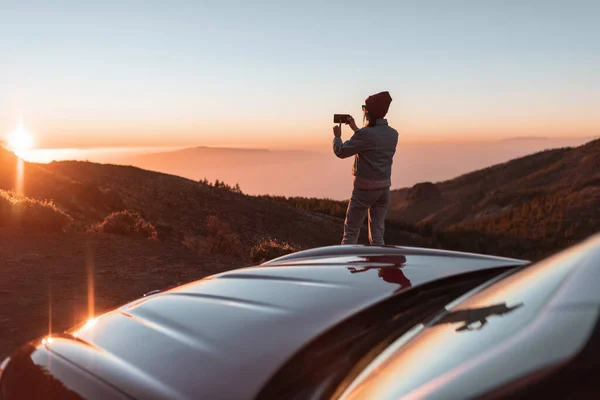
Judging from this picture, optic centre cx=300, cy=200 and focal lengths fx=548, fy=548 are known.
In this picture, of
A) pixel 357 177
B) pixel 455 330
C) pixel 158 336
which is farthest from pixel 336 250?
pixel 357 177

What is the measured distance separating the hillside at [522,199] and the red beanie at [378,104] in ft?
16.9

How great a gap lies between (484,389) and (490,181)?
99784 mm

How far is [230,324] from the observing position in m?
1.81

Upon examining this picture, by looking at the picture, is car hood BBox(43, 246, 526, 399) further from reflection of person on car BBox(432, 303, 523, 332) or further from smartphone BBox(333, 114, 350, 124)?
smartphone BBox(333, 114, 350, 124)

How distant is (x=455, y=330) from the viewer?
140 centimetres

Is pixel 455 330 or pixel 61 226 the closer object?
pixel 455 330

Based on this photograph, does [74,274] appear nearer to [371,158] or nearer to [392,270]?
[371,158]

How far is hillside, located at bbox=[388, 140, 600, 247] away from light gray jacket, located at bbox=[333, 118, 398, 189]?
484cm

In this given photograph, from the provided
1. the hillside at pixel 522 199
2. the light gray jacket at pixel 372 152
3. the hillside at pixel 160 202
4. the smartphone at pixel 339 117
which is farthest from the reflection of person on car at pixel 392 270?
the hillside at pixel 160 202

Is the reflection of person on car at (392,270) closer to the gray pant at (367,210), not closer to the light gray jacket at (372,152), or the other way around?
the light gray jacket at (372,152)

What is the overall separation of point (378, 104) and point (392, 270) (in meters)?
4.45

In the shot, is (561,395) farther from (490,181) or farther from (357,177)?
(490,181)

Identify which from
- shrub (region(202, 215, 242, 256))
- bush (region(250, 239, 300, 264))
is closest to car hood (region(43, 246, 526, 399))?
bush (region(250, 239, 300, 264))

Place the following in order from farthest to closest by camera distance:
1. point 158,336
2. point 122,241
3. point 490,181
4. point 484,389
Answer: point 490,181 < point 122,241 < point 158,336 < point 484,389
